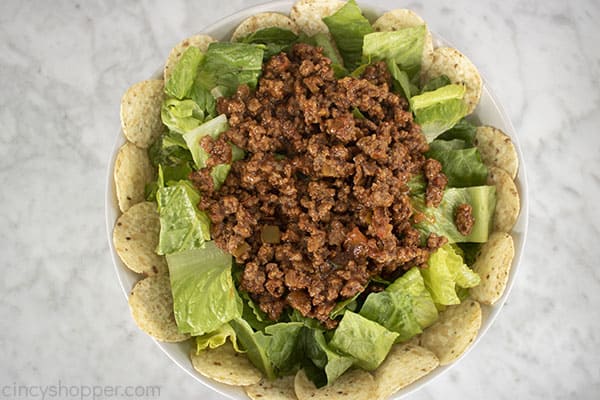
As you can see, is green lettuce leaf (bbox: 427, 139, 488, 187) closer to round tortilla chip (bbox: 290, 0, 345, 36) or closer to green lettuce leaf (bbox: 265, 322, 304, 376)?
round tortilla chip (bbox: 290, 0, 345, 36)

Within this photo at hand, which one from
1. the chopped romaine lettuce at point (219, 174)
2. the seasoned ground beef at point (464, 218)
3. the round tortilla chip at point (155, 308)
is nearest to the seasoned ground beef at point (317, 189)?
the chopped romaine lettuce at point (219, 174)

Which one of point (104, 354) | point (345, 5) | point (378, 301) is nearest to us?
point (378, 301)

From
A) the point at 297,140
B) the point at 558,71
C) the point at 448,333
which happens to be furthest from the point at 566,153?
the point at 297,140

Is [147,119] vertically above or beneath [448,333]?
above

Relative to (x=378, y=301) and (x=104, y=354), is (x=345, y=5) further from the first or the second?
(x=104, y=354)

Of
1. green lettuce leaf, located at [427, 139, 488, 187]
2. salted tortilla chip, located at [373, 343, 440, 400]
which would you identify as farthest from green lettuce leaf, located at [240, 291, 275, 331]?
green lettuce leaf, located at [427, 139, 488, 187]

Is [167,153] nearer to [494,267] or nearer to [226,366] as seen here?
[226,366]
